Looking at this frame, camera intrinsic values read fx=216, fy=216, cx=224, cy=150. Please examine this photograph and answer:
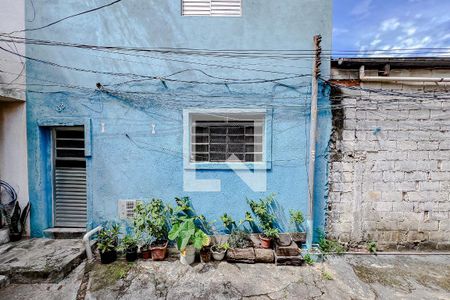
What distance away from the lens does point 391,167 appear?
15.1 ft

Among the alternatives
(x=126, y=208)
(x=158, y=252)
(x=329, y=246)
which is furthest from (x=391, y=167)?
(x=126, y=208)

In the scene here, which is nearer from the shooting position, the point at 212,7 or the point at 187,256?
the point at 187,256

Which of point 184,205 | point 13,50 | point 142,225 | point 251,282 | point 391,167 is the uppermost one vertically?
point 13,50

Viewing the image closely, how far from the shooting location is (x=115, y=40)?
4.57m

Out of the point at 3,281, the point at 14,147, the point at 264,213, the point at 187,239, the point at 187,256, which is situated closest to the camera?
the point at 3,281

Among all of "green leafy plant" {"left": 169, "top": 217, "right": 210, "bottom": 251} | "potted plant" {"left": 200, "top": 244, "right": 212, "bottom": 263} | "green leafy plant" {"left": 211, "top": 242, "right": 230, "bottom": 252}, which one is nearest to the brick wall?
"green leafy plant" {"left": 211, "top": 242, "right": 230, "bottom": 252}

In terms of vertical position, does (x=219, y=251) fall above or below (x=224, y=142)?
below

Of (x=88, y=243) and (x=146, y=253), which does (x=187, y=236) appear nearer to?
(x=146, y=253)

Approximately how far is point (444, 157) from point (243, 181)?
4320 mm

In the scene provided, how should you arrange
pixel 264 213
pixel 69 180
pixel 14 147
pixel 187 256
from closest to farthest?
pixel 187 256, pixel 264 213, pixel 14 147, pixel 69 180

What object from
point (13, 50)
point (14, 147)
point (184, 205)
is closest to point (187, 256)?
point (184, 205)

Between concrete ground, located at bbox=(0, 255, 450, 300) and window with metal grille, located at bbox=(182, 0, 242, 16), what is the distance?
5169 millimetres

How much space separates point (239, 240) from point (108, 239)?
262 centimetres

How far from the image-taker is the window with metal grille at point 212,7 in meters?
4.67
